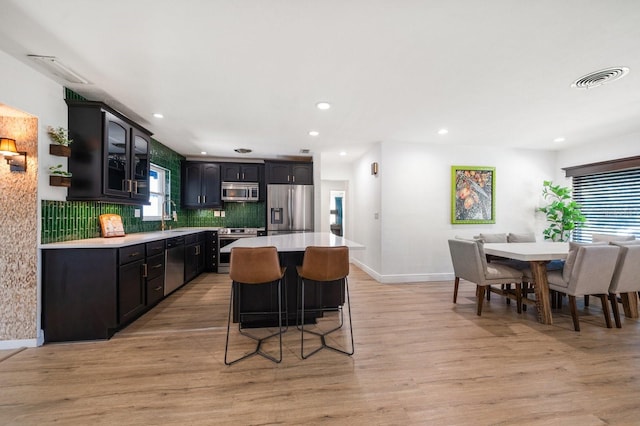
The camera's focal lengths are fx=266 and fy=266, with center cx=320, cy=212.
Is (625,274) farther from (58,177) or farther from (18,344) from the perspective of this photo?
(18,344)

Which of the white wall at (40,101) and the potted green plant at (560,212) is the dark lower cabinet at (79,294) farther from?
the potted green plant at (560,212)

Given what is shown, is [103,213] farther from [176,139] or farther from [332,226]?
[332,226]

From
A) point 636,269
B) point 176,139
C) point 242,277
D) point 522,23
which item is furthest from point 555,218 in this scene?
point 176,139

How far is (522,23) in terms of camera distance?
1.76 m

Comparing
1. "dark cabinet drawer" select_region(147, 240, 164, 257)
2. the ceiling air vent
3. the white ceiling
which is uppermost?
the ceiling air vent

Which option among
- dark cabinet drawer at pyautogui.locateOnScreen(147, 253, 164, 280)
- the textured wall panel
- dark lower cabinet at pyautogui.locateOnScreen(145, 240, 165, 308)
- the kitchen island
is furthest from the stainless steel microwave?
the textured wall panel

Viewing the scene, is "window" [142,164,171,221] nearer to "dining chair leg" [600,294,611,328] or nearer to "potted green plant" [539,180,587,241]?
"dining chair leg" [600,294,611,328]

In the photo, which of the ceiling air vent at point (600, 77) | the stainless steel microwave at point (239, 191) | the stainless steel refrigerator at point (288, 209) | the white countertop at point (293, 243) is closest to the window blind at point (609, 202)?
the ceiling air vent at point (600, 77)

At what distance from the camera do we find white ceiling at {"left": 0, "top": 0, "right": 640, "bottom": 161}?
1.66 metres

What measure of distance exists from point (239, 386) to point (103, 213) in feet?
9.24

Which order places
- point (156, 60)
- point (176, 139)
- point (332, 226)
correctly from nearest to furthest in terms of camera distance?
point (156, 60), point (176, 139), point (332, 226)

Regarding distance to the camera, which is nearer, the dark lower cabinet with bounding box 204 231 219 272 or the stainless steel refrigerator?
the dark lower cabinet with bounding box 204 231 219 272

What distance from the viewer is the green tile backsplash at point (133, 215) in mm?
2592

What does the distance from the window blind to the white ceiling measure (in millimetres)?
1160
